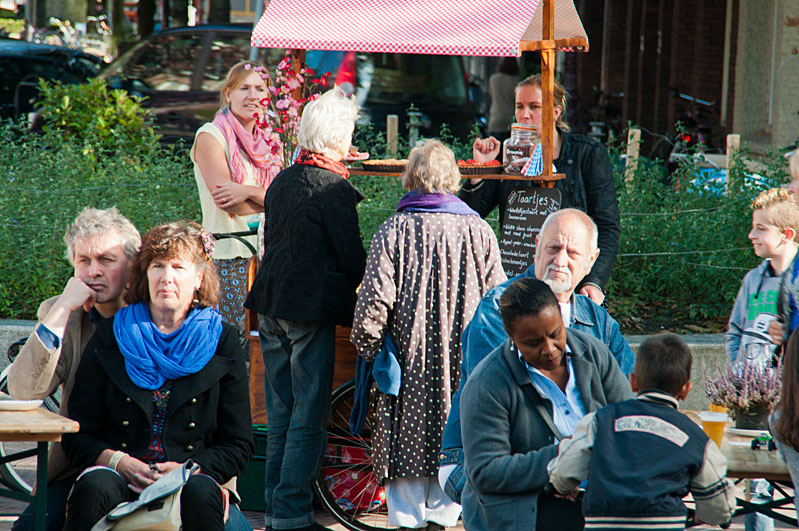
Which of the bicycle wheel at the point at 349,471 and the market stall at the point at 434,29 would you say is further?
the bicycle wheel at the point at 349,471

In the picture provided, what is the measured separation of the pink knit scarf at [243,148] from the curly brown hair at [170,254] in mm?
1292

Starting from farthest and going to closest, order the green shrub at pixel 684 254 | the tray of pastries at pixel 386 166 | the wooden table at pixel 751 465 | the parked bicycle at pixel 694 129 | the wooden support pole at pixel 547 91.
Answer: the parked bicycle at pixel 694 129, the green shrub at pixel 684 254, the tray of pastries at pixel 386 166, the wooden support pole at pixel 547 91, the wooden table at pixel 751 465

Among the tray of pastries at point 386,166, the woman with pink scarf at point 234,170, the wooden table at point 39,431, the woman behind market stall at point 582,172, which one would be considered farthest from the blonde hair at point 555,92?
the wooden table at point 39,431

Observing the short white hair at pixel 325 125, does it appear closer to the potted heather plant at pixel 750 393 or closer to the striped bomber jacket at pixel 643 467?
the potted heather plant at pixel 750 393

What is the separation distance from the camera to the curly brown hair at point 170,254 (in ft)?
12.4

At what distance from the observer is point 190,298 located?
12.6 feet

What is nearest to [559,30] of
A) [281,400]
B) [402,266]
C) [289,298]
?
[402,266]

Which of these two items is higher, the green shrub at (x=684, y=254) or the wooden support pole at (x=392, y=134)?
the wooden support pole at (x=392, y=134)

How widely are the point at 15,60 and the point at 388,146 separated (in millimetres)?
5766

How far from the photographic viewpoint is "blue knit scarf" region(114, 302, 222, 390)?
3631 millimetres

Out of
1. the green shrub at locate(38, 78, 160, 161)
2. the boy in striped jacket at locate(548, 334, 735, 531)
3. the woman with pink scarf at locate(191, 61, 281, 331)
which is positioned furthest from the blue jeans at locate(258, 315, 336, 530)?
the green shrub at locate(38, 78, 160, 161)

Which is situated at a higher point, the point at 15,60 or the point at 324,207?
the point at 15,60

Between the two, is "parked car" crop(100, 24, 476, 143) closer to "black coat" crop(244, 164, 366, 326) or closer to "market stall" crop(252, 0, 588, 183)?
"market stall" crop(252, 0, 588, 183)

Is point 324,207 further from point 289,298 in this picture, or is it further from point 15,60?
point 15,60
